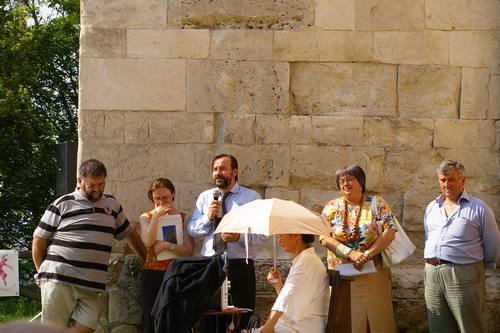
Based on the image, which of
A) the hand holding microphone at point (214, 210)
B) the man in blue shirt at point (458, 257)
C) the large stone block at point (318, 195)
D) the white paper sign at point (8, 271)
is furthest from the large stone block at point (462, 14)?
the white paper sign at point (8, 271)

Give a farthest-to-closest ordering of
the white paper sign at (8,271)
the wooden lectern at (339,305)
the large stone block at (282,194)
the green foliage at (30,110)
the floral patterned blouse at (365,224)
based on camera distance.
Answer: the green foliage at (30,110)
the white paper sign at (8,271)
the large stone block at (282,194)
the floral patterned blouse at (365,224)
the wooden lectern at (339,305)

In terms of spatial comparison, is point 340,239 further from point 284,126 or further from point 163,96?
point 163,96

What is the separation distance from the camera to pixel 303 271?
4.43 meters

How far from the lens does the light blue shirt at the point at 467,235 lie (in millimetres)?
5180

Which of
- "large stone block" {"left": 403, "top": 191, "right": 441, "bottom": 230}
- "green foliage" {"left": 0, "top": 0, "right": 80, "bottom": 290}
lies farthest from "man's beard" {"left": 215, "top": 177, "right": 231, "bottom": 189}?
"green foliage" {"left": 0, "top": 0, "right": 80, "bottom": 290}

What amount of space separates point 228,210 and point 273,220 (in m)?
1.04

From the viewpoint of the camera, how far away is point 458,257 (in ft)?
17.0

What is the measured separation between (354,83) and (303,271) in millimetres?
2284

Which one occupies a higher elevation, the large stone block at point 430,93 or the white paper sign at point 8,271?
the large stone block at point 430,93

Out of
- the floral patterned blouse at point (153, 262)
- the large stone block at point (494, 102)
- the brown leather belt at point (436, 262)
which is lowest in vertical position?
the floral patterned blouse at point (153, 262)

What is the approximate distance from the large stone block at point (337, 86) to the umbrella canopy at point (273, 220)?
63.4 inches

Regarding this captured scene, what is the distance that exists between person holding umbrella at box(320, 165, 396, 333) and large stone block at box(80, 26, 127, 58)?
7.35 feet

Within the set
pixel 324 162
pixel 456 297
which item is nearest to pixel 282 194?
pixel 324 162

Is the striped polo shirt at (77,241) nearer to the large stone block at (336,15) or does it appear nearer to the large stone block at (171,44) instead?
the large stone block at (171,44)
